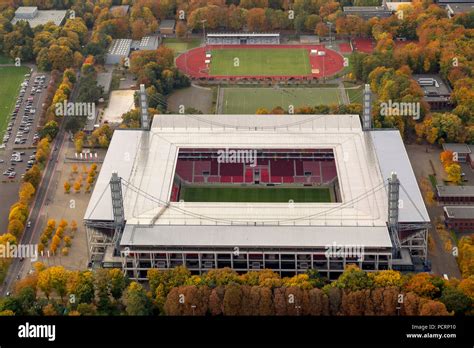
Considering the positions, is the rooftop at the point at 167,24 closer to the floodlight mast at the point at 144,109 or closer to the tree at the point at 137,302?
the floodlight mast at the point at 144,109

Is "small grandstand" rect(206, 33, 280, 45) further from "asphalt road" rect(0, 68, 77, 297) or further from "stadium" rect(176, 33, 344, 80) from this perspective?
"asphalt road" rect(0, 68, 77, 297)

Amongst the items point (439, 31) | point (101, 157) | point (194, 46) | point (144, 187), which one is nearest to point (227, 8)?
point (194, 46)

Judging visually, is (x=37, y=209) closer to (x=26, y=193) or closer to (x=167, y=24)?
(x=26, y=193)

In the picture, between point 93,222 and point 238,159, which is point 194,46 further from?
point 93,222

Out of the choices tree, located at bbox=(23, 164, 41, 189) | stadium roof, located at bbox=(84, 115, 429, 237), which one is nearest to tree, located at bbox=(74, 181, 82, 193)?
tree, located at bbox=(23, 164, 41, 189)

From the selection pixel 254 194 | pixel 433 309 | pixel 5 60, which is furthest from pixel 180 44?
pixel 433 309
